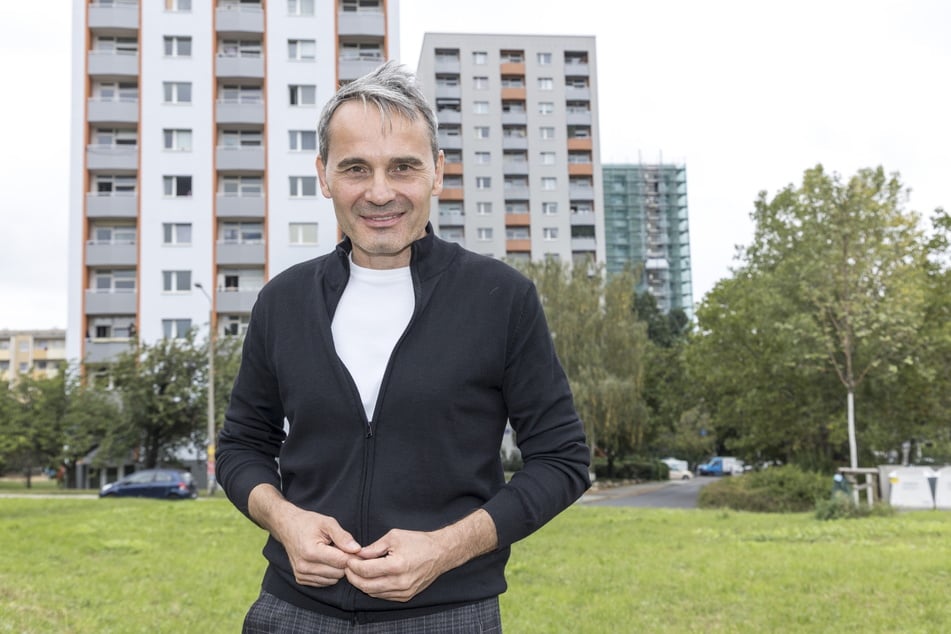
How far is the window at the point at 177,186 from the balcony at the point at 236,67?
20.3 ft

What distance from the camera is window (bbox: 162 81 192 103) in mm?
49406

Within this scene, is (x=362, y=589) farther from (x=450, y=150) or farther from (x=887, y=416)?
(x=450, y=150)

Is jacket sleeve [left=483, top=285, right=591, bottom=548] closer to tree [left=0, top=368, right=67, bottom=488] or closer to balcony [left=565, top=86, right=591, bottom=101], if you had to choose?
tree [left=0, top=368, right=67, bottom=488]

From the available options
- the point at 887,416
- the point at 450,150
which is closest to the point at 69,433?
the point at 887,416

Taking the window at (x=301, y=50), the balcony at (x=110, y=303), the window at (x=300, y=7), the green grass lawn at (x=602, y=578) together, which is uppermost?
the window at (x=300, y=7)

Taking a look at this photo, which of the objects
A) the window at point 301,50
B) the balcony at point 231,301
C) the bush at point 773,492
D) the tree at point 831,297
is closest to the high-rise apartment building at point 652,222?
the window at point 301,50

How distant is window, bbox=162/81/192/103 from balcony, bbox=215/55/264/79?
1.84 meters

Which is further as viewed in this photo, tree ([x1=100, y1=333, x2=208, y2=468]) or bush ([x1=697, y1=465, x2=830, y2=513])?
tree ([x1=100, y1=333, x2=208, y2=468])

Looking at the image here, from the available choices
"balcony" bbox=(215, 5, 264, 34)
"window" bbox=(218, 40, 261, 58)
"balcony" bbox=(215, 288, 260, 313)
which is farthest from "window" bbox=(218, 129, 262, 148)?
"balcony" bbox=(215, 288, 260, 313)

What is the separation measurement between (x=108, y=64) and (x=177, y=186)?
7.71 m

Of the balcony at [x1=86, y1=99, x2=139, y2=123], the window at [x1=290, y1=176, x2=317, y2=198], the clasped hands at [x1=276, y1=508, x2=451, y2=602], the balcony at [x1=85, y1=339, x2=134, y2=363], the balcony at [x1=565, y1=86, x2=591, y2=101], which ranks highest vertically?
the balcony at [x1=565, y1=86, x2=591, y2=101]

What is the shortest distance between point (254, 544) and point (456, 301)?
12527 mm

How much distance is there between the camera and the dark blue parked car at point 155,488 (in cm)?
3225

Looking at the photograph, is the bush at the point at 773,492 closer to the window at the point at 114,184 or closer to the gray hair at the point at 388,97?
the gray hair at the point at 388,97
